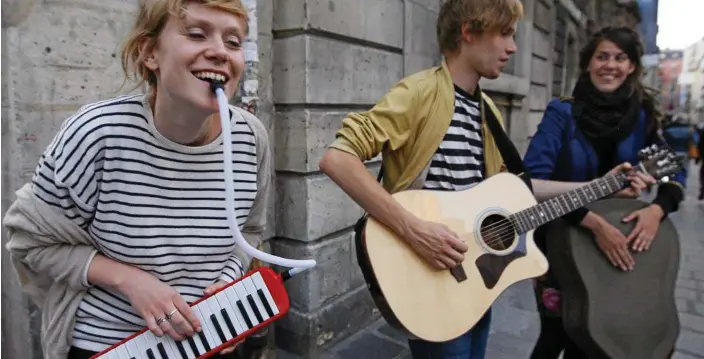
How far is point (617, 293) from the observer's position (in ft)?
6.25

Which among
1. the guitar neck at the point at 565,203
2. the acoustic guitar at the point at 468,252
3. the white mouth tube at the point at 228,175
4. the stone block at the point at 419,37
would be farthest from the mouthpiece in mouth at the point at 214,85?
the stone block at the point at 419,37

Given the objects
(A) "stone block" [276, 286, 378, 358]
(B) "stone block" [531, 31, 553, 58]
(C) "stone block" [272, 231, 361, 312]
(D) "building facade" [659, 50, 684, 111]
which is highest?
(D) "building facade" [659, 50, 684, 111]

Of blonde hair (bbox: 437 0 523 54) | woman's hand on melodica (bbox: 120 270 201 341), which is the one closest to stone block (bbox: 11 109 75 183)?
woman's hand on melodica (bbox: 120 270 201 341)

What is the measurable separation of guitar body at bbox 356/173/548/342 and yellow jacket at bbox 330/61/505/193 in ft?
0.38

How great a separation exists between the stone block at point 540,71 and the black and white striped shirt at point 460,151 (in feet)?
19.0

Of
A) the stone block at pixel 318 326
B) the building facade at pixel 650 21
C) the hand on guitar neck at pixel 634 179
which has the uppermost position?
the building facade at pixel 650 21

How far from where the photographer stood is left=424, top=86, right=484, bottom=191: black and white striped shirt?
5.49 feet

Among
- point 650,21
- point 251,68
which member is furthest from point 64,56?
point 650,21

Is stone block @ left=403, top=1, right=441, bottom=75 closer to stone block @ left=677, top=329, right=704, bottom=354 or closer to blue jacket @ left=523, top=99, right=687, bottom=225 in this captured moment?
blue jacket @ left=523, top=99, right=687, bottom=225

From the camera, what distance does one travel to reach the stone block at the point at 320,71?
2885 millimetres

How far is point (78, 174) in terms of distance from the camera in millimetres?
1033

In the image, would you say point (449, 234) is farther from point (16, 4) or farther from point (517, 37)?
point (517, 37)

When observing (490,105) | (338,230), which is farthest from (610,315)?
(338,230)

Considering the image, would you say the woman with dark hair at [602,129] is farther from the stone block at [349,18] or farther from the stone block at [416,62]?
the stone block at [416,62]
